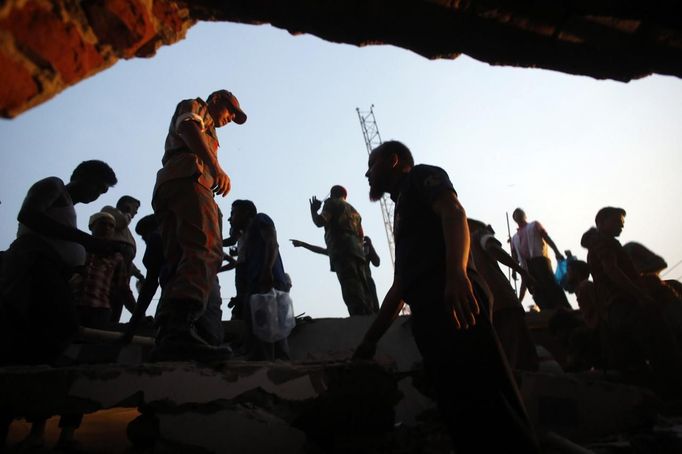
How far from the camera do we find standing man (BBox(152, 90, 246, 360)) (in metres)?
2.28

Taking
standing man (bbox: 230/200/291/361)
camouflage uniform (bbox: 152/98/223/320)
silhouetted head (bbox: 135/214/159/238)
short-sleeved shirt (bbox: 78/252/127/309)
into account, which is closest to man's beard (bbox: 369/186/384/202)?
camouflage uniform (bbox: 152/98/223/320)

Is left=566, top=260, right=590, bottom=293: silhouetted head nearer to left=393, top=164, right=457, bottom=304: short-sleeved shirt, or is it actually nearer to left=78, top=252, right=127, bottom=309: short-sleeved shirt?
left=393, top=164, right=457, bottom=304: short-sleeved shirt

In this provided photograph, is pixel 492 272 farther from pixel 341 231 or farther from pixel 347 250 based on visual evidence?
pixel 341 231

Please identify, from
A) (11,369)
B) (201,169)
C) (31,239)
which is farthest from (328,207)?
(11,369)

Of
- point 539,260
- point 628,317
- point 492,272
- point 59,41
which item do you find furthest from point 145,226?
point 539,260

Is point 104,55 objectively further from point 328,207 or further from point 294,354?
point 328,207

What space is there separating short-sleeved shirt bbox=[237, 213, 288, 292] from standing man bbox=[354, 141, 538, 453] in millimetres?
2532

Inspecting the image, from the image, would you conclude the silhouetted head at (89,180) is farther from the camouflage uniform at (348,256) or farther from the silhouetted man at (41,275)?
the camouflage uniform at (348,256)

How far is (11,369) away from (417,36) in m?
2.77

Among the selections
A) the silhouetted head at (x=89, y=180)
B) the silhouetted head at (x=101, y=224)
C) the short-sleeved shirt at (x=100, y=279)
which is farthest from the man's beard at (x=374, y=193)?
the silhouetted head at (x=101, y=224)

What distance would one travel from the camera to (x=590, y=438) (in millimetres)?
3119

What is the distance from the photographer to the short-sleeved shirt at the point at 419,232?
1832mm

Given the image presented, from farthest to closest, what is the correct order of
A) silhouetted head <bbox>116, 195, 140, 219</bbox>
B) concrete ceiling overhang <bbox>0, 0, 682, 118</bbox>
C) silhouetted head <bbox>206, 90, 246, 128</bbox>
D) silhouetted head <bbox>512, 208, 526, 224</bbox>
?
silhouetted head <bbox>512, 208, 526, 224</bbox> < silhouetted head <bbox>116, 195, 140, 219</bbox> < silhouetted head <bbox>206, 90, 246, 128</bbox> < concrete ceiling overhang <bbox>0, 0, 682, 118</bbox>

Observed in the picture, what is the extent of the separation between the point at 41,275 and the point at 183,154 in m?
1.17
